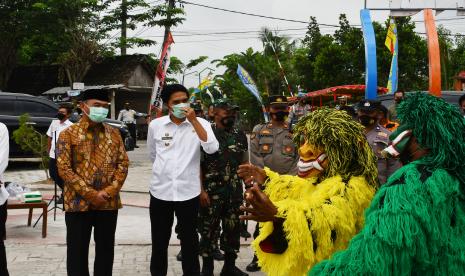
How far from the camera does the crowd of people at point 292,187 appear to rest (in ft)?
7.27

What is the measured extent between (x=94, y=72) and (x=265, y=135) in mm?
27896

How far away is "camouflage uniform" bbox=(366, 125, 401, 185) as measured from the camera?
211 inches

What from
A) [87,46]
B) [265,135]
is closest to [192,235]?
[265,135]

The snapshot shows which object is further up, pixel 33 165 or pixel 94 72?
pixel 94 72

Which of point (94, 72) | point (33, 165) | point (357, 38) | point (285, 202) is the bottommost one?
point (33, 165)

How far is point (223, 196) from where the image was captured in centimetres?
568

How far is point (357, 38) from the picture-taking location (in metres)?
32.6

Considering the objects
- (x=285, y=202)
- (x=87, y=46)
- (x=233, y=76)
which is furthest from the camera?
(x=233, y=76)

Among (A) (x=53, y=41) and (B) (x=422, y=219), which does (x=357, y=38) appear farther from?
(B) (x=422, y=219)

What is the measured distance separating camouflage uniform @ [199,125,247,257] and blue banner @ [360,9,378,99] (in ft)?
7.40

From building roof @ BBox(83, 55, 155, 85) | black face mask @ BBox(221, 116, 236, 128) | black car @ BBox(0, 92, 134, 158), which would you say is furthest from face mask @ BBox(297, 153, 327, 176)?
building roof @ BBox(83, 55, 155, 85)

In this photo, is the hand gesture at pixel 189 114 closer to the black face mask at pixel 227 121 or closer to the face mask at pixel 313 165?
the black face mask at pixel 227 121

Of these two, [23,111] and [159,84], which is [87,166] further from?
[23,111]

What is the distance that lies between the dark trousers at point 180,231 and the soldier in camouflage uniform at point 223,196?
0.51 m
